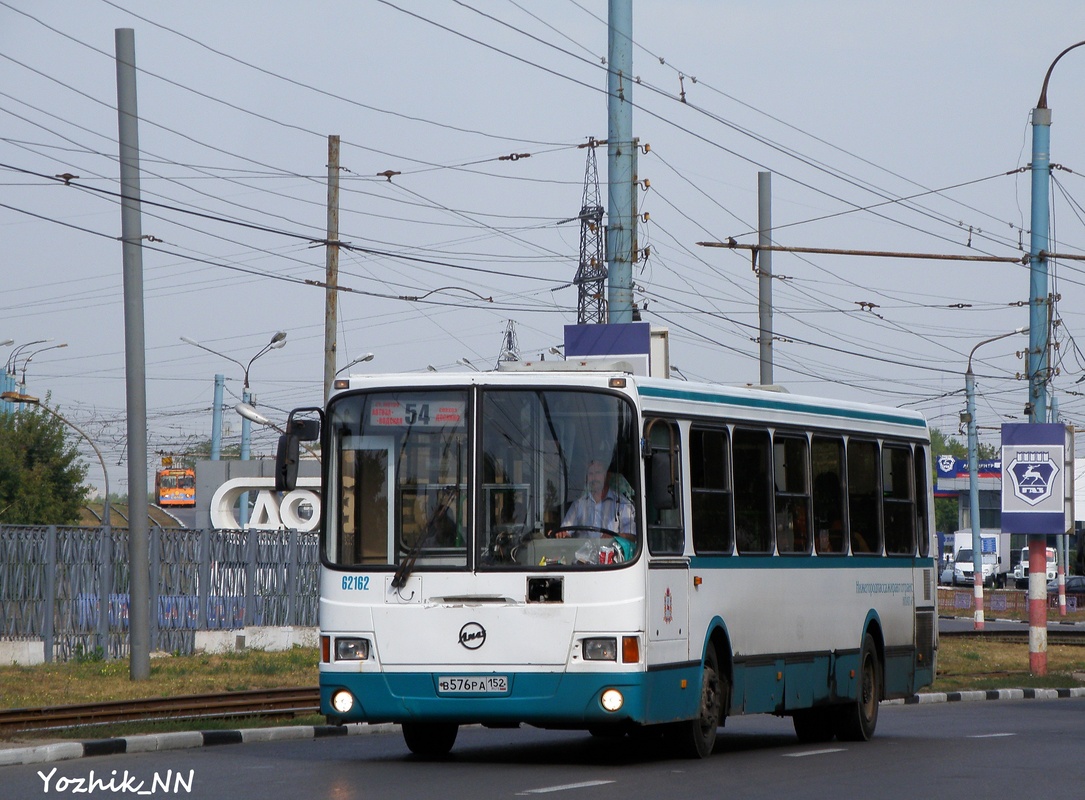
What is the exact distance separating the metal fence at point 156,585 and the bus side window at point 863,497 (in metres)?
15.2

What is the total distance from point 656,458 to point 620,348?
7.29 m

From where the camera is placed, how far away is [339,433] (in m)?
13.1

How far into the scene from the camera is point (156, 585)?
3038 cm

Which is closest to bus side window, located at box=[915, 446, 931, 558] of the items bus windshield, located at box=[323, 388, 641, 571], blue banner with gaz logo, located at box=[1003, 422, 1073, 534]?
bus windshield, located at box=[323, 388, 641, 571]

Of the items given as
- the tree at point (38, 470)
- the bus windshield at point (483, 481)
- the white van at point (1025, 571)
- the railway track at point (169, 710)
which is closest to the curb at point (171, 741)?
the railway track at point (169, 710)

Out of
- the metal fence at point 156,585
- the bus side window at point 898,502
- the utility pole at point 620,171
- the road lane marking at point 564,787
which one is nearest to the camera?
the road lane marking at point 564,787

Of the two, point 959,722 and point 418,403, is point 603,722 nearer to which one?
point 418,403

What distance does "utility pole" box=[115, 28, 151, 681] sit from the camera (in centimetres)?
2250

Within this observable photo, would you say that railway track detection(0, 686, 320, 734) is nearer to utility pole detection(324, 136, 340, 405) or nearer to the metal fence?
the metal fence

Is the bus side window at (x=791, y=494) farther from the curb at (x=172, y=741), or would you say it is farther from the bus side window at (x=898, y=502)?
the curb at (x=172, y=741)

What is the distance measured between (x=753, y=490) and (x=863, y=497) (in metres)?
2.35

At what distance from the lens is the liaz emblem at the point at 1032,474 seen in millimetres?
27203

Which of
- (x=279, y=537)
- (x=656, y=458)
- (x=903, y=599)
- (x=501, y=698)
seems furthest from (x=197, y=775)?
(x=279, y=537)

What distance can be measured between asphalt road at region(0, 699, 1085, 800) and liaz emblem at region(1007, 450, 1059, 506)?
1044cm
